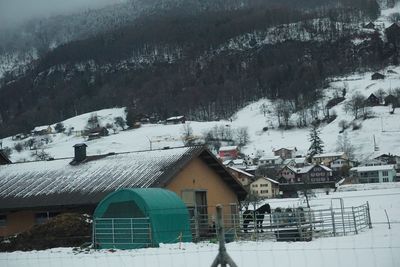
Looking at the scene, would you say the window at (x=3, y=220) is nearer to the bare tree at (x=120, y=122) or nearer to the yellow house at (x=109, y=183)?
the yellow house at (x=109, y=183)

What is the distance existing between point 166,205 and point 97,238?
271cm

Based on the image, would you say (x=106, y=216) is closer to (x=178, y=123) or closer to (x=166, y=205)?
(x=166, y=205)

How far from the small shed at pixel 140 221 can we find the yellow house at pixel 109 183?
9.50 ft

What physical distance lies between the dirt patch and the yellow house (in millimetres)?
1767

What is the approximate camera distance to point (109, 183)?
81.7 ft

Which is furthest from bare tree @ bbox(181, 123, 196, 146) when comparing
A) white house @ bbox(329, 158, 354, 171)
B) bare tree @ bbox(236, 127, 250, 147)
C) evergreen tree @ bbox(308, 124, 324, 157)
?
white house @ bbox(329, 158, 354, 171)

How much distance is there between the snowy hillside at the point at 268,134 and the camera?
136750mm

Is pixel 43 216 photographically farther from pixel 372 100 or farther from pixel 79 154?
pixel 372 100

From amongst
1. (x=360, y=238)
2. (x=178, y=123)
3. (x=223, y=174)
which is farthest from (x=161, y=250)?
(x=178, y=123)

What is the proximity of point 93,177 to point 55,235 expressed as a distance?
16.7 feet

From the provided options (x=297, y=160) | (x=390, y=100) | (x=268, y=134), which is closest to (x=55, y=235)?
(x=297, y=160)

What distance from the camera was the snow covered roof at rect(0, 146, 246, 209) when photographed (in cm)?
2433

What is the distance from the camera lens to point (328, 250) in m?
15.2

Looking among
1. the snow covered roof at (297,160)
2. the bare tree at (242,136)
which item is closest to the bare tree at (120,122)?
the bare tree at (242,136)
